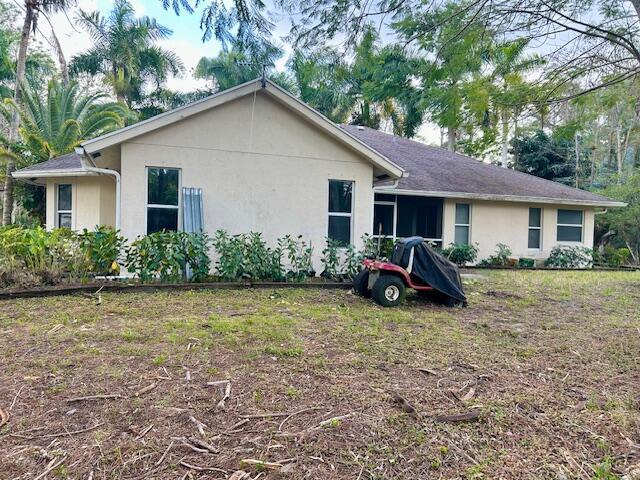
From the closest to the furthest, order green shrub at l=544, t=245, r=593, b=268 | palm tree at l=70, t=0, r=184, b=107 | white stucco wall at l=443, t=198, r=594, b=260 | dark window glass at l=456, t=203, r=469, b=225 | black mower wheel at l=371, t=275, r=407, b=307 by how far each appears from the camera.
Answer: black mower wheel at l=371, t=275, r=407, b=307 < white stucco wall at l=443, t=198, r=594, b=260 < dark window glass at l=456, t=203, r=469, b=225 < green shrub at l=544, t=245, r=593, b=268 < palm tree at l=70, t=0, r=184, b=107

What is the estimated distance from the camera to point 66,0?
14492 mm

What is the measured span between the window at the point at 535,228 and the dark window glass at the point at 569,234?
87 centimetres

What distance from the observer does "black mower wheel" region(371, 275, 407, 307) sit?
6.79 metres

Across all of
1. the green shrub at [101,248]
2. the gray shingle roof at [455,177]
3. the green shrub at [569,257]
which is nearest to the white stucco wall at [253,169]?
the green shrub at [101,248]

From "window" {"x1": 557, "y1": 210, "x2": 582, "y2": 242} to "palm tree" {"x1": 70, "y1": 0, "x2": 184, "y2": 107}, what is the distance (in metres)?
22.2

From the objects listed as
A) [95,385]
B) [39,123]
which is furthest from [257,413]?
[39,123]

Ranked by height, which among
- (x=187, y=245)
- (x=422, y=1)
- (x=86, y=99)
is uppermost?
(x=86, y=99)

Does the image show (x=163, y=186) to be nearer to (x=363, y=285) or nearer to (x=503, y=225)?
(x=363, y=285)

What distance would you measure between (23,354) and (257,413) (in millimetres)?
2655

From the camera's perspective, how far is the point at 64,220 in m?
11.6

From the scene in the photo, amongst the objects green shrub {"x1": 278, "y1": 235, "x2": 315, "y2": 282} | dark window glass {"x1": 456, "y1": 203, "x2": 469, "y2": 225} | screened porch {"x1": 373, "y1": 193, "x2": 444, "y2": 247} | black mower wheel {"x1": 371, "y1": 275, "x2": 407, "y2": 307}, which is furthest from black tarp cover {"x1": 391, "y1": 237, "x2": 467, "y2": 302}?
dark window glass {"x1": 456, "y1": 203, "x2": 469, "y2": 225}

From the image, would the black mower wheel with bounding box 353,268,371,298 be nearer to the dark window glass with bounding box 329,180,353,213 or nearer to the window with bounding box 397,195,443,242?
the dark window glass with bounding box 329,180,353,213

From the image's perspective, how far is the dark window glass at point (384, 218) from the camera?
13781 millimetres

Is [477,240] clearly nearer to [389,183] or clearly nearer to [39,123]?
[389,183]
